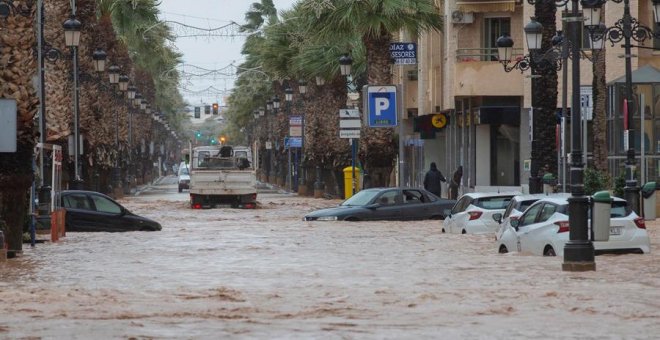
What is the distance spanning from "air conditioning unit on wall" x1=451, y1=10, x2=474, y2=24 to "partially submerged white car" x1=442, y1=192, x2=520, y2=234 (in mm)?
25038

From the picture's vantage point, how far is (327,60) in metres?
65.4

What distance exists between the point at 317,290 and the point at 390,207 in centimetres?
2170

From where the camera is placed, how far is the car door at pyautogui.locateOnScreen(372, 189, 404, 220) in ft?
139

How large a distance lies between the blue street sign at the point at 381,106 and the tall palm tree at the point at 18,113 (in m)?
15.9

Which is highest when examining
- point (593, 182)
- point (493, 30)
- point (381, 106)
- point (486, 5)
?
point (486, 5)

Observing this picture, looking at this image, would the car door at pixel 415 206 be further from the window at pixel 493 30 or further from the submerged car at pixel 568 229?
the window at pixel 493 30

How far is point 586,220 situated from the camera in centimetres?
2325

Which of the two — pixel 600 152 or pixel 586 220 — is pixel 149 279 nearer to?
pixel 586 220

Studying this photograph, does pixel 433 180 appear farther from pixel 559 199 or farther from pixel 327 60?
pixel 559 199

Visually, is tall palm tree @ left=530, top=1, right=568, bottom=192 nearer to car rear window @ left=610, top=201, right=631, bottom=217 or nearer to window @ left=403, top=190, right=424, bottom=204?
window @ left=403, top=190, right=424, bottom=204

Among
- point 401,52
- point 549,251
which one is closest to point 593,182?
point 401,52

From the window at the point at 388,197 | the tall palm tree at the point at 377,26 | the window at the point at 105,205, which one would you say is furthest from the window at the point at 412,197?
the tall palm tree at the point at 377,26

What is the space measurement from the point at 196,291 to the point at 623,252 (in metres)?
8.67

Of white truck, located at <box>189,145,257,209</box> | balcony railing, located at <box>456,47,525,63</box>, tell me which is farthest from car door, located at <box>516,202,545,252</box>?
balcony railing, located at <box>456,47,525,63</box>
